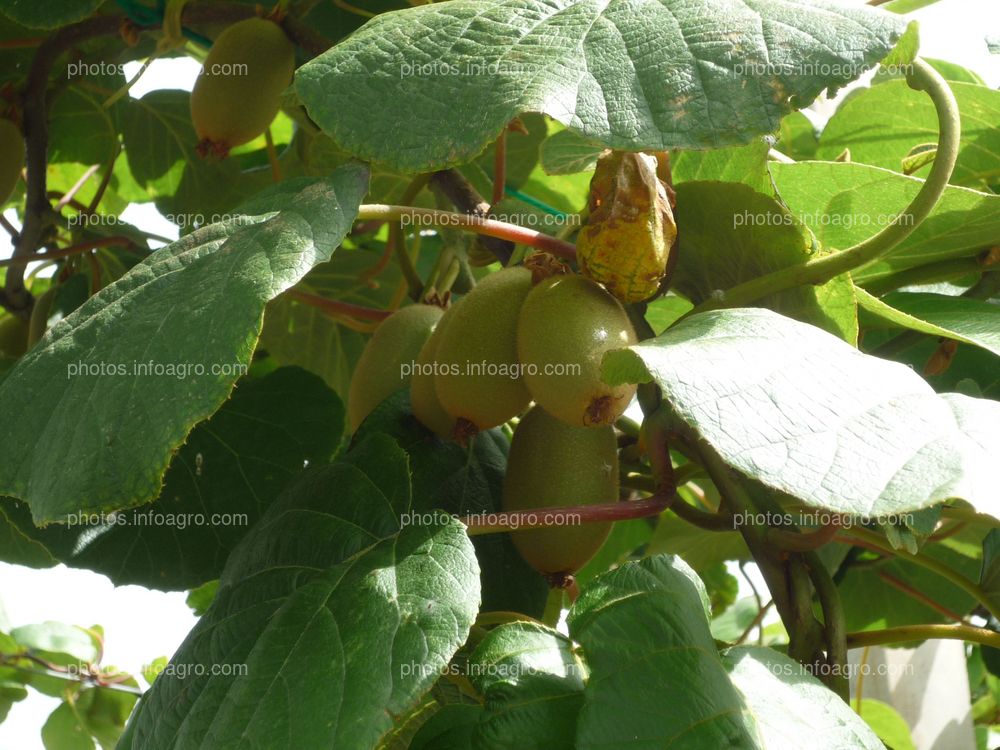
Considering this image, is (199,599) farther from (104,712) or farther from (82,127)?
(82,127)

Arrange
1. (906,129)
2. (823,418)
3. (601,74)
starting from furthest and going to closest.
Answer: (906,129) < (601,74) < (823,418)

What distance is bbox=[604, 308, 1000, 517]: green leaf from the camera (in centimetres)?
42

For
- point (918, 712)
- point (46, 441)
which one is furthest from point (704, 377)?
point (918, 712)

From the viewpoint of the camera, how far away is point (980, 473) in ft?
1.38

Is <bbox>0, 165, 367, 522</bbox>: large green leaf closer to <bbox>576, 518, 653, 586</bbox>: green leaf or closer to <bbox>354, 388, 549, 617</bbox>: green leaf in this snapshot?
<bbox>354, 388, 549, 617</bbox>: green leaf

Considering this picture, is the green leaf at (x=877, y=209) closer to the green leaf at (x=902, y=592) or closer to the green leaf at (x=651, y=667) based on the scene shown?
the green leaf at (x=651, y=667)

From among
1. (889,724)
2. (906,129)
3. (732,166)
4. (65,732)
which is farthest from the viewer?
(65,732)

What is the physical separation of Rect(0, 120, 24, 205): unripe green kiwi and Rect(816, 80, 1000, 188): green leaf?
81 cm

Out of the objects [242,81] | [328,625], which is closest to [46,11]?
[242,81]

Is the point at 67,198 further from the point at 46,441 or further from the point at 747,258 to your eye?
the point at 747,258

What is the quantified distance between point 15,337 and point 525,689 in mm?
826

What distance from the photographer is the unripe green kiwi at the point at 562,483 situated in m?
0.67

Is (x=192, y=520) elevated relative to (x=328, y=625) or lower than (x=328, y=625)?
lower

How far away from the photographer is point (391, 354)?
0.79 m
